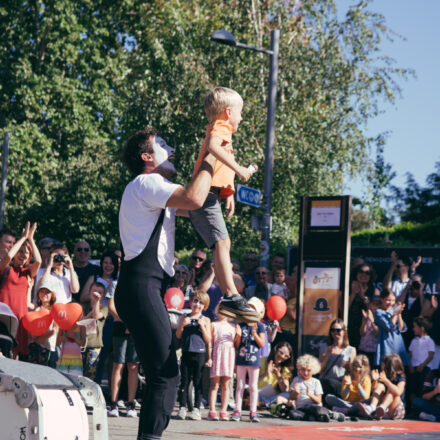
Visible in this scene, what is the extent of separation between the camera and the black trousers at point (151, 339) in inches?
160

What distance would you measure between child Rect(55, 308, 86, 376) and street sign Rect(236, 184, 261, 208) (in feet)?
12.0

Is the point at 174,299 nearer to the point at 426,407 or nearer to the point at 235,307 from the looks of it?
the point at 426,407

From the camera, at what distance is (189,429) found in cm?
907

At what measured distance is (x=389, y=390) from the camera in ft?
37.2

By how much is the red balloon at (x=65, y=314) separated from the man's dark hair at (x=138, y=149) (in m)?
5.62

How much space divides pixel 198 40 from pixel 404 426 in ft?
66.6

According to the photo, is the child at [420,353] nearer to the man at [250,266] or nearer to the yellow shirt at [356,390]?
the yellow shirt at [356,390]

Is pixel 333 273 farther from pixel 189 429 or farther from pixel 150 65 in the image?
pixel 150 65

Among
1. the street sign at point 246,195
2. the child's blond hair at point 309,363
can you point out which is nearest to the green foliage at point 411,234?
the street sign at point 246,195

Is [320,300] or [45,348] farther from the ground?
[320,300]

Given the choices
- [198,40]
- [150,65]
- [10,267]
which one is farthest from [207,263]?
[150,65]

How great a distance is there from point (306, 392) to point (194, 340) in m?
1.75

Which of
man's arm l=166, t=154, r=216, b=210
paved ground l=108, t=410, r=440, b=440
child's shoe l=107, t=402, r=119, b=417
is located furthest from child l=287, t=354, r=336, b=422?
man's arm l=166, t=154, r=216, b=210

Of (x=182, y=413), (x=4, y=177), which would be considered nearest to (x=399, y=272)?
(x=182, y=413)
